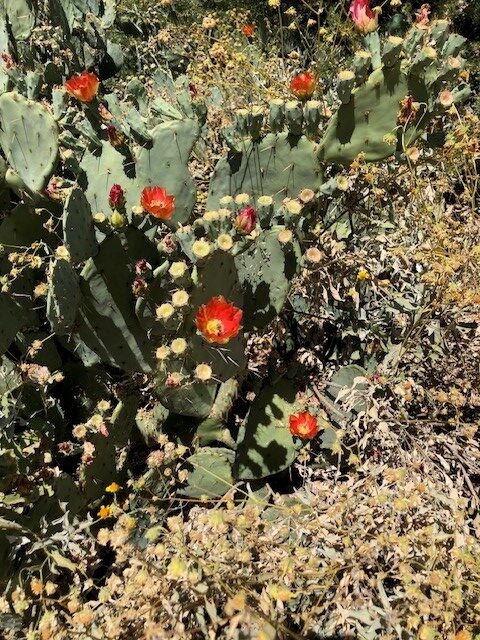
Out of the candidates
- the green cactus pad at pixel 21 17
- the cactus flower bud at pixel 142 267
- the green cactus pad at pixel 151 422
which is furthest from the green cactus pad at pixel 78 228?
the green cactus pad at pixel 21 17

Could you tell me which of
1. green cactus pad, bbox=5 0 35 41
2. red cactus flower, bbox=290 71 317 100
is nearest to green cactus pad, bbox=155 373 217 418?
red cactus flower, bbox=290 71 317 100

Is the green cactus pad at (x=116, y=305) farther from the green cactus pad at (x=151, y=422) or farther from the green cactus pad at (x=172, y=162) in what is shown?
the green cactus pad at (x=151, y=422)

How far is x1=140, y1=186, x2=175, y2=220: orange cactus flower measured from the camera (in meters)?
1.62

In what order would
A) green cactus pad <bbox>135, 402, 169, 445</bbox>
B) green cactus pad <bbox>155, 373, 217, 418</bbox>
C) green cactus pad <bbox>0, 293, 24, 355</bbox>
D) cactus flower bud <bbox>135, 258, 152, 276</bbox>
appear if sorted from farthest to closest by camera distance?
green cactus pad <bbox>135, 402, 169, 445</bbox>, green cactus pad <bbox>0, 293, 24, 355</bbox>, green cactus pad <bbox>155, 373, 217, 418</bbox>, cactus flower bud <bbox>135, 258, 152, 276</bbox>

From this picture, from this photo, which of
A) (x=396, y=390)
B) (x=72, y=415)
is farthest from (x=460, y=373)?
(x=72, y=415)

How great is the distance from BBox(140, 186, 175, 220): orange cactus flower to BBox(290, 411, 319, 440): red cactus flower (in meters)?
0.77

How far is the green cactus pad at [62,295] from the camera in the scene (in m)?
1.57

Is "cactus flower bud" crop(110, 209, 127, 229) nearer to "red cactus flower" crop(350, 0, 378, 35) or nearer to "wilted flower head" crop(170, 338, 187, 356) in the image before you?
"wilted flower head" crop(170, 338, 187, 356)

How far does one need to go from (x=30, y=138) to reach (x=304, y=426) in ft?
4.20

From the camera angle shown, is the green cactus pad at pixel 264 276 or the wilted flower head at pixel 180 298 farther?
the green cactus pad at pixel 264 276

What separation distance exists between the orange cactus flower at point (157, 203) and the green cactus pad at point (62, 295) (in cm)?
27

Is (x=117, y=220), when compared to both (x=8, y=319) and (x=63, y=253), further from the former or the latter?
(x=8, y=319)

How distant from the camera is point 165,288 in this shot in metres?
1.72

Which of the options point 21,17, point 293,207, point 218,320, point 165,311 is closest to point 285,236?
point 293,207
